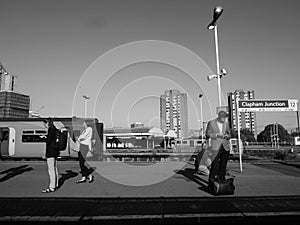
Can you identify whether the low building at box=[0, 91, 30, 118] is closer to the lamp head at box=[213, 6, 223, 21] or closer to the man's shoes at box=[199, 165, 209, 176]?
the lamp head at box=[213, 6, 223, 21]

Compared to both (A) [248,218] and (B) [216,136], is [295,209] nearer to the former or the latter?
(A) [248,218]

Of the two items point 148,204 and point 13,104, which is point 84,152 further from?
point 13,104

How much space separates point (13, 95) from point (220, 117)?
222 ft

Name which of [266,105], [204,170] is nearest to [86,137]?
[204,170]

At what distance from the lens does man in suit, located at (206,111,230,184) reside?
7.75 metres

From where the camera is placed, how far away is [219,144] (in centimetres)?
783

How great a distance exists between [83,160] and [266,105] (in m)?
8.44

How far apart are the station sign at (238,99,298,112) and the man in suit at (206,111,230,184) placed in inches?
198

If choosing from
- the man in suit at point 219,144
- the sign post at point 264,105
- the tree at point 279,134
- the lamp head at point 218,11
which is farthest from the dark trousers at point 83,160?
the tree at point 279,134

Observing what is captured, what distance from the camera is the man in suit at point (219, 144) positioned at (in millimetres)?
7750

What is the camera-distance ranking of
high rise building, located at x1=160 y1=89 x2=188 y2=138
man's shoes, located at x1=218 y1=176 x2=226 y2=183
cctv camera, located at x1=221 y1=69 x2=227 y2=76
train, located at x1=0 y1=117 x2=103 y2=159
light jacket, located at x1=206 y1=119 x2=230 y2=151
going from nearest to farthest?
man's shoes, located at x1=218 y1=176 x2=226 y2=183
light jacket, located at x1=206 y1=119 x2=230 y2=151
cctv camera, located at x1=221 y1=69 x2=227 y2=76
train, located at x1=0 y1=117 x2=103 y2=159
high rise building, located at x1=160 y1=89 x2=188 y2=138

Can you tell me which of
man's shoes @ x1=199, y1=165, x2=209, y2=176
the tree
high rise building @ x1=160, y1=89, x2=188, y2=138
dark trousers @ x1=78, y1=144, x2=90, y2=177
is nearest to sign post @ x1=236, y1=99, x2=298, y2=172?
man's shoes @ x1=199, y1=165, x2=209, y2=176

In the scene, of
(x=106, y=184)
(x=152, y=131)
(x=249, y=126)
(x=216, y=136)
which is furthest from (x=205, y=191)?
(x=249, y=126)

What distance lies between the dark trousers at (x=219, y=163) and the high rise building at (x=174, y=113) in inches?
2253
